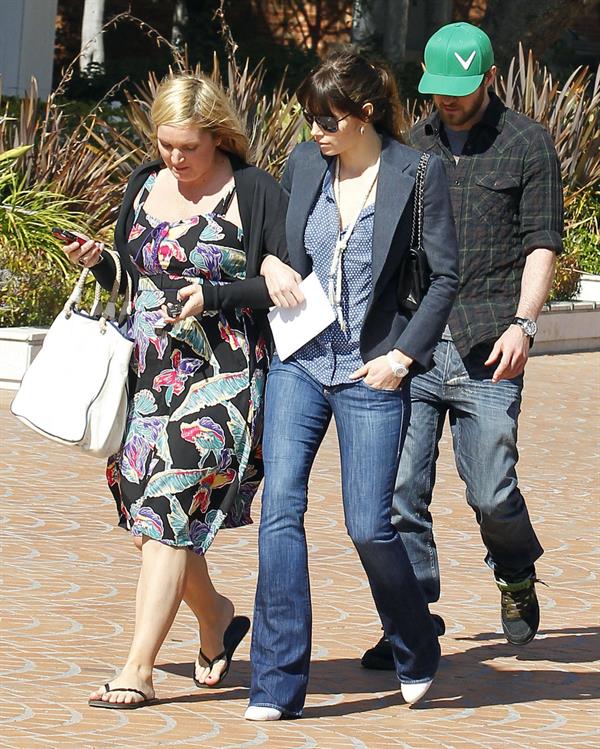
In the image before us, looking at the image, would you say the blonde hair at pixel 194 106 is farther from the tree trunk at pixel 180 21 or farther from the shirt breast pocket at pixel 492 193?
the tree trunk at pixel 180 21

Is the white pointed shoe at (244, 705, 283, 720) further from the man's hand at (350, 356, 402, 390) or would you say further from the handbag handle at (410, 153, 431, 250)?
the handbag handle at (410, 153, 431, 250)

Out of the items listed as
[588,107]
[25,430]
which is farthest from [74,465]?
[588,107]

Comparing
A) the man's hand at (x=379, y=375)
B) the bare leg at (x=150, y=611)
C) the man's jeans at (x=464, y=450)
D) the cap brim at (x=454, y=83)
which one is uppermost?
the cap brim at (x=454, y=83)

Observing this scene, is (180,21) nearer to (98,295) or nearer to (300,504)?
(98,295)

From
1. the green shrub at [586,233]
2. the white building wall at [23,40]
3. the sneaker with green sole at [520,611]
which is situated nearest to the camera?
the sneaker with green sole at [520,611]

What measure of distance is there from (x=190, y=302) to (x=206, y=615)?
41.9 inches

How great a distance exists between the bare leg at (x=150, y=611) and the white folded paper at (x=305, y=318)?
26.4 inches

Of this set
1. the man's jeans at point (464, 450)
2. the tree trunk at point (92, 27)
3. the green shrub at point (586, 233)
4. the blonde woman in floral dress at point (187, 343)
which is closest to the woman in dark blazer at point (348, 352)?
the blonde woman in floral dress at point (187, 343)

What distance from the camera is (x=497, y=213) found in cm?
534

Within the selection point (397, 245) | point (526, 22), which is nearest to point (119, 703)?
point (397, 245)

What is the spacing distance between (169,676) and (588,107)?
40.2ft

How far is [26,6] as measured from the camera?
752 inches

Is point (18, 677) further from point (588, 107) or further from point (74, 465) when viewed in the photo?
point (588, 107)

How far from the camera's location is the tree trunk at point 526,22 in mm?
20359
